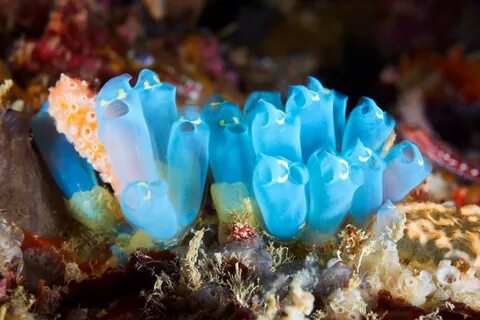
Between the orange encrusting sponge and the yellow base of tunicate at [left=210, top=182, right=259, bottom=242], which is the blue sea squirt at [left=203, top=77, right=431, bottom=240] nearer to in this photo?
the yellow base of tunicate at [left=210, top=182, right=259, bottom=242]

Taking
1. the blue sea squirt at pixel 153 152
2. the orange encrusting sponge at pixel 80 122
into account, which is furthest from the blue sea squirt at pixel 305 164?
the orange encrusting sponge at pixel 80 122

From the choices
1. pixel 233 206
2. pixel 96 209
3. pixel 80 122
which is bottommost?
pixel 96 209

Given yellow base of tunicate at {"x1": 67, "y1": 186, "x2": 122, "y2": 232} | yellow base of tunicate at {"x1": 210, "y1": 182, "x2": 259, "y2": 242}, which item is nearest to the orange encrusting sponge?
yellow base of tunicate at {"x1": 67, "y1": 186, "x2": 122, "y2": 232}

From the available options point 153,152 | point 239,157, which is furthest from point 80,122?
point 239,157

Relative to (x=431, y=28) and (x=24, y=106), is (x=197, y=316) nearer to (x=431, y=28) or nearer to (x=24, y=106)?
(x=24, y=106)

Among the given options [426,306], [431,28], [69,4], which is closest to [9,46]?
[69,4]

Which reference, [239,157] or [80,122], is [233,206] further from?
[80,122]

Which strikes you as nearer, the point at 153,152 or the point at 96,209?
the point at 153,152
